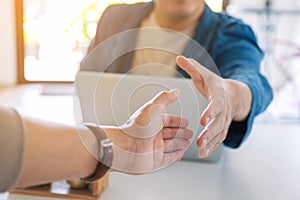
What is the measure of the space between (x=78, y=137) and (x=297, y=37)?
2714 millimetres

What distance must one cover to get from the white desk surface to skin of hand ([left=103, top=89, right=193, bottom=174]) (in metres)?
0.16

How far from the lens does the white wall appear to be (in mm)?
2816

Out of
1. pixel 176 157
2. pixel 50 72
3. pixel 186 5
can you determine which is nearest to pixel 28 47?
pixel 50 72

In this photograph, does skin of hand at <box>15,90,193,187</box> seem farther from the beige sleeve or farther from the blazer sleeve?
the blazer sleeve

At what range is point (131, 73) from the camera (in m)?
0.62

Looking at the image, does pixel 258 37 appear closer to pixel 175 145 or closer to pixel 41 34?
pixel 41 34

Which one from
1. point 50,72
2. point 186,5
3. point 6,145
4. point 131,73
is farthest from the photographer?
point 50,72

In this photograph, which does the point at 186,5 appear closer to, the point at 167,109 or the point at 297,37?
the point at 167,109

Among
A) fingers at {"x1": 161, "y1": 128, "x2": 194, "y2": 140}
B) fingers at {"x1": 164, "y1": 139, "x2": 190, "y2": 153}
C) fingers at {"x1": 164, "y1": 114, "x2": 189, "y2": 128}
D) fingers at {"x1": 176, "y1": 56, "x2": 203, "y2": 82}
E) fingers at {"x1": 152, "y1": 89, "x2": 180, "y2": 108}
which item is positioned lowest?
fingers at {"x1": 164, "y1": 139, "x2": 190, "y2": 153}

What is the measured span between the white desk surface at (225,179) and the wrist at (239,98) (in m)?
0.12

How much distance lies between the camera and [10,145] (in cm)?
34

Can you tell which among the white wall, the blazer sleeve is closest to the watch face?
the blazer sleeve

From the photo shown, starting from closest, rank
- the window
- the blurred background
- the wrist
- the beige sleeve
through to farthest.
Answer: the beige sleeve → the wrist → the window → the blurred background

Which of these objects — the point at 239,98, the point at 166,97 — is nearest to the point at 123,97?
the point at 166,97
